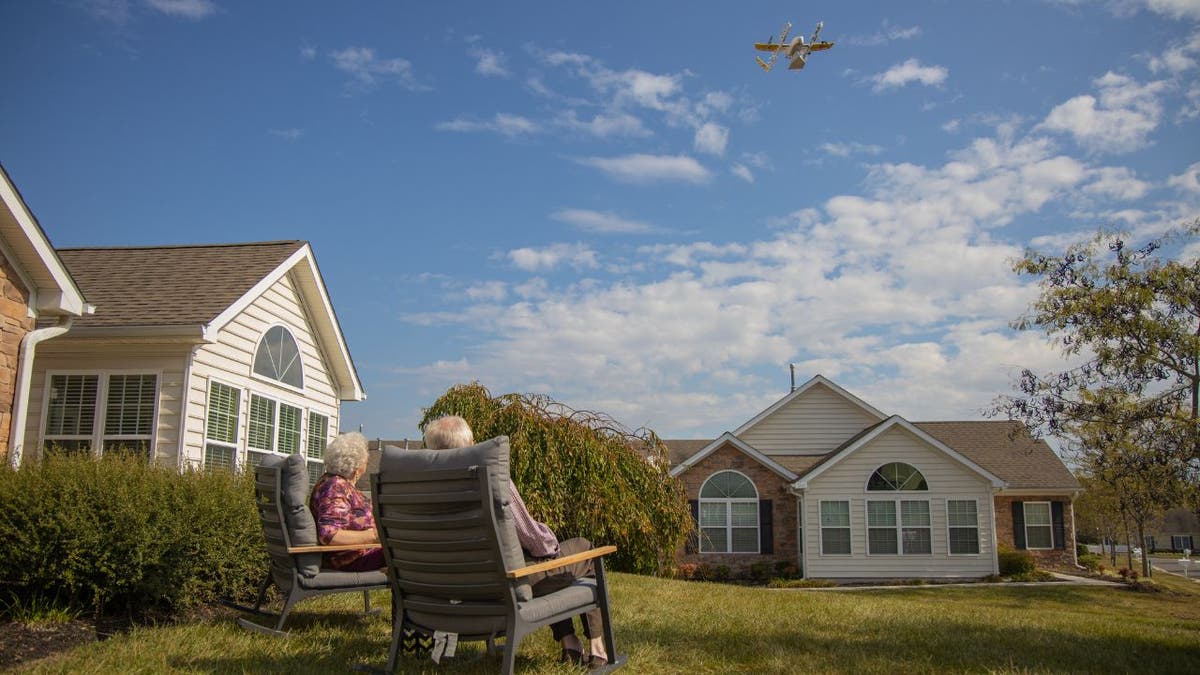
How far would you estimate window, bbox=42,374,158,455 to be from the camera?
11.1 meters

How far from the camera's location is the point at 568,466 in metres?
14.5

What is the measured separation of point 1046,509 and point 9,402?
1054 inches

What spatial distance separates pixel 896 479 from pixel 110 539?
22.0 m

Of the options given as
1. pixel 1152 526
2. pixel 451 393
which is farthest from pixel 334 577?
pixel 1152 526

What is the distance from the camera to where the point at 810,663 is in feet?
17.0

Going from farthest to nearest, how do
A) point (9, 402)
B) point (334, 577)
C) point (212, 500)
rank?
point (9, 402) → point (212, 500) → point (334, 577)

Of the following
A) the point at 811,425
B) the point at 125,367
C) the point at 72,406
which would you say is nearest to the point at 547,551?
the point at 125,367

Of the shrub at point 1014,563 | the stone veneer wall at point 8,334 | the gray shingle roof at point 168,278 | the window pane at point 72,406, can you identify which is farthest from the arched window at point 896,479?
the stone veneer wall at point 8,334

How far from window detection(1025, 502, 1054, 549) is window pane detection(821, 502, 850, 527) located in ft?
20.5

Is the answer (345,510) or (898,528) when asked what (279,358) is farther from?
(898,528)

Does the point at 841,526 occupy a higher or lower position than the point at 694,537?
higher

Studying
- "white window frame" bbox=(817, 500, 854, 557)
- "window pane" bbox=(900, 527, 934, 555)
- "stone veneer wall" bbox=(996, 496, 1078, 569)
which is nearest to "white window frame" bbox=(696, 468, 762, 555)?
"white window frame" bbox=(817, 500, 854, 557)

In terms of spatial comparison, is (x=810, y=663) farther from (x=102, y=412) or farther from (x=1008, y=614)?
(x=102, y=412)

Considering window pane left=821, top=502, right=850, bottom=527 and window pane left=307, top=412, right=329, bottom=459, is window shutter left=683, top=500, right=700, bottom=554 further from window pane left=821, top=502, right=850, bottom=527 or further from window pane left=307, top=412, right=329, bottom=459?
window pane left=307, top=412, right=329, bottom=459
